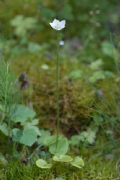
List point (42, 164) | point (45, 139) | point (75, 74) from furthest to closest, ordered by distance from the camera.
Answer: point (75, 74)
point (45, 139)
point (42, 164)

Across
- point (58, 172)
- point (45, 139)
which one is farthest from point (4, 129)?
point (58, 172)

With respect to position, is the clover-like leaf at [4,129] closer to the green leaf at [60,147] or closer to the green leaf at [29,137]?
the green leaf at [29,137]

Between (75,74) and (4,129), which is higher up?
(4,129)

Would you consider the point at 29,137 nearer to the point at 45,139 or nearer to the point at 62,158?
the point at 45,139

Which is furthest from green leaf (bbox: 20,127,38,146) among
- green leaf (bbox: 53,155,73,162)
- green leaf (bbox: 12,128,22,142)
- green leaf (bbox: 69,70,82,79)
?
green leaf (bbox: 69,70,82,79)

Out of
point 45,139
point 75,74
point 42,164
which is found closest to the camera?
point 42,164

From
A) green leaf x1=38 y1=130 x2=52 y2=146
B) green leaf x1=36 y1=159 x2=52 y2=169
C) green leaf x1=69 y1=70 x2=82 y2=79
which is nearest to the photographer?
green leaf x1=36 y1=159 x2=52 y2=169

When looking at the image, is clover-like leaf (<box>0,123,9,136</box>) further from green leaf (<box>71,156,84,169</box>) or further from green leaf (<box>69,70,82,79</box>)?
green leaf (<box>69,70,82,79</box>)

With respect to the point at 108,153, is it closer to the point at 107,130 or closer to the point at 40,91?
the point at 107,130

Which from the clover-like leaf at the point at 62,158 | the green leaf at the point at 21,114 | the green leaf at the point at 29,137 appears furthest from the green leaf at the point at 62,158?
the green leaf at the point at 21,114
